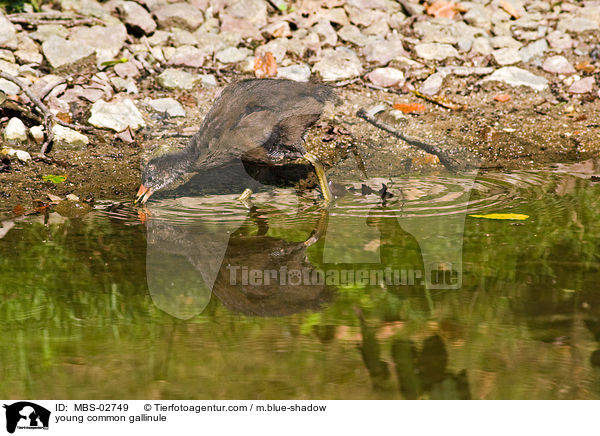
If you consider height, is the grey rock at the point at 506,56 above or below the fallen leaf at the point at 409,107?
above

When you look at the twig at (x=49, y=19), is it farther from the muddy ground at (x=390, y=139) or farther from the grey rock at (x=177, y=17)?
the muddy ground at (x=390, y=139)

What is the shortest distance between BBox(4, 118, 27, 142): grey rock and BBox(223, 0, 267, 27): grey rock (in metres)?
2.97

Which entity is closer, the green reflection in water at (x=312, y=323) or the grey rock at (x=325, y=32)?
the green reflection in water at (x=312, y=323)

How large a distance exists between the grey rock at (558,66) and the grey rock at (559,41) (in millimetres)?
302

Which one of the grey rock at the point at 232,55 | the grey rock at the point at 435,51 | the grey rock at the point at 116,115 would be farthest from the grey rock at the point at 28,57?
the grey rock at the point at 435,51

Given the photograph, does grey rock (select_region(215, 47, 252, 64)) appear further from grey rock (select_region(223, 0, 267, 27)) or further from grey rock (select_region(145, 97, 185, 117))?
grey rock (select_region(145, 97, 185, 117))

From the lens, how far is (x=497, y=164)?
5.76 meters

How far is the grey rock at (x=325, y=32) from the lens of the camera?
767cm

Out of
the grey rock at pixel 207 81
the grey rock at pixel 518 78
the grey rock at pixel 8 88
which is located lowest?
the grey rock at pixel 8 88

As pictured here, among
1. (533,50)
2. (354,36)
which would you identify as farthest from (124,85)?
(533,50)

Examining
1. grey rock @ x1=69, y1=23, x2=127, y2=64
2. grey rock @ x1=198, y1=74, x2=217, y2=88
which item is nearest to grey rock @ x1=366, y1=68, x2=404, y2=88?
grey rock @ x1=198, y1=74, x2=217, y2=88

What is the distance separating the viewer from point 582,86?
7.18 m

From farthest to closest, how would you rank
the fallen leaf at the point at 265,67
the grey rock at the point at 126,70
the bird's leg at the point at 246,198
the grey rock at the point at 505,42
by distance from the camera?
the grey rock at the point at 505,42 < the fallen leaf at the point at 265,67 < the grey rock at the point at 126,70 < the bird's leg at the point at 246,198


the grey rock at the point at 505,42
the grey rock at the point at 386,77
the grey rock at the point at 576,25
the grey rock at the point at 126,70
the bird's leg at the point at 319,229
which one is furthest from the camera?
the grey rock at the point at 576,25
